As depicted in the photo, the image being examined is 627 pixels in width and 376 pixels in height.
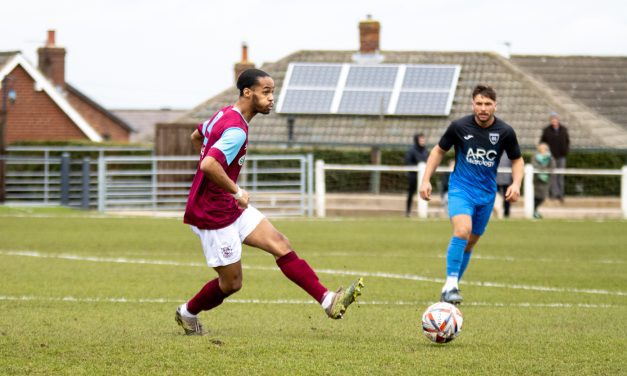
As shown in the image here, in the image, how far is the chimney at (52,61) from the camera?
196 feet

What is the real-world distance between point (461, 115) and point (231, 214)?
33.6 meters

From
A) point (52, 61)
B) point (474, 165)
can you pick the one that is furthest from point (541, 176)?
point (52, 61)

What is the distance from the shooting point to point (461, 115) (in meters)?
41.8

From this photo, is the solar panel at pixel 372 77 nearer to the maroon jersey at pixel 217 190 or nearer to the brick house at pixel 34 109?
the brick house at pixel 34 109

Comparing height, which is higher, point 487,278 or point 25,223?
point 487,278

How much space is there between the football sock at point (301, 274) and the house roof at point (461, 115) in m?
31.4

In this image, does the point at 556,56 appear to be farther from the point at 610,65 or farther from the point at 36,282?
the point at 36,282

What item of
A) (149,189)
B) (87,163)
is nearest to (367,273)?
(87,163)

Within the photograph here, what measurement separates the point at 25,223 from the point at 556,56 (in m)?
31.9

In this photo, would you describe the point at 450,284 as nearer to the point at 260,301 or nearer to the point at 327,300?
the point at 260,301

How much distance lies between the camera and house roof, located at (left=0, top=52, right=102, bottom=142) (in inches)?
2019

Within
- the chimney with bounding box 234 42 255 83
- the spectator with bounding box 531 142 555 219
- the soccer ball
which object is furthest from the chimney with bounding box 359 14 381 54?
the soccer ball

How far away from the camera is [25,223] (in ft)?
76.6

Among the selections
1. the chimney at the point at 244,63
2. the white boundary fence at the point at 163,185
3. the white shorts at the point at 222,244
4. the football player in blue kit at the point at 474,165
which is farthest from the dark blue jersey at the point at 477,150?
the chimney at the point at 244,63
